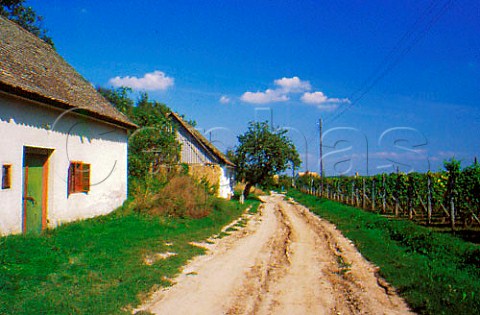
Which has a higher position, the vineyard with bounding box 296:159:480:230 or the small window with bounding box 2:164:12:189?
the small window with bounding box 2:164:12:189

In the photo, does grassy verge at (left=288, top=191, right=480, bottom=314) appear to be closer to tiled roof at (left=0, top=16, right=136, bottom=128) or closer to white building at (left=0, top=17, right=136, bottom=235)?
white building at (left=0, top=17, right=136, bottom=235)

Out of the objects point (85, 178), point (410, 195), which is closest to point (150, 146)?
point (85, 178)

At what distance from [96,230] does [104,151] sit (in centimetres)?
378

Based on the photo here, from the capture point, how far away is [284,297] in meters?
6.26

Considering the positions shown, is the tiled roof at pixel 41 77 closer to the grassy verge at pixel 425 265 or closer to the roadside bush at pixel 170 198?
the roadside bush at pixel 170 198

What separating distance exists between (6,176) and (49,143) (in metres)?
1.89

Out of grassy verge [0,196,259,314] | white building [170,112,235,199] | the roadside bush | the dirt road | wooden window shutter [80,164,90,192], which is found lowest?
the dirt road

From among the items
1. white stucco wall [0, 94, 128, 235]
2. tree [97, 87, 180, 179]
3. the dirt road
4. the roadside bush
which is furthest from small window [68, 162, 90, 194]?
tree [97, 87, 180, 179]

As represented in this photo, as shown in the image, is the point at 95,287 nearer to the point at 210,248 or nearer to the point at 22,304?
the point at 22,304

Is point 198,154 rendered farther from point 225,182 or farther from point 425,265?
point 425,265

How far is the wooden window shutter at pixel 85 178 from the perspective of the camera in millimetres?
12859

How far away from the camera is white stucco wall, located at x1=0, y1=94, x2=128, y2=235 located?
910cm

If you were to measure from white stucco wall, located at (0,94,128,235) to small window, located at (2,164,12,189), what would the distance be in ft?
0.30

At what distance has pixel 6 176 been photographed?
909 cm
